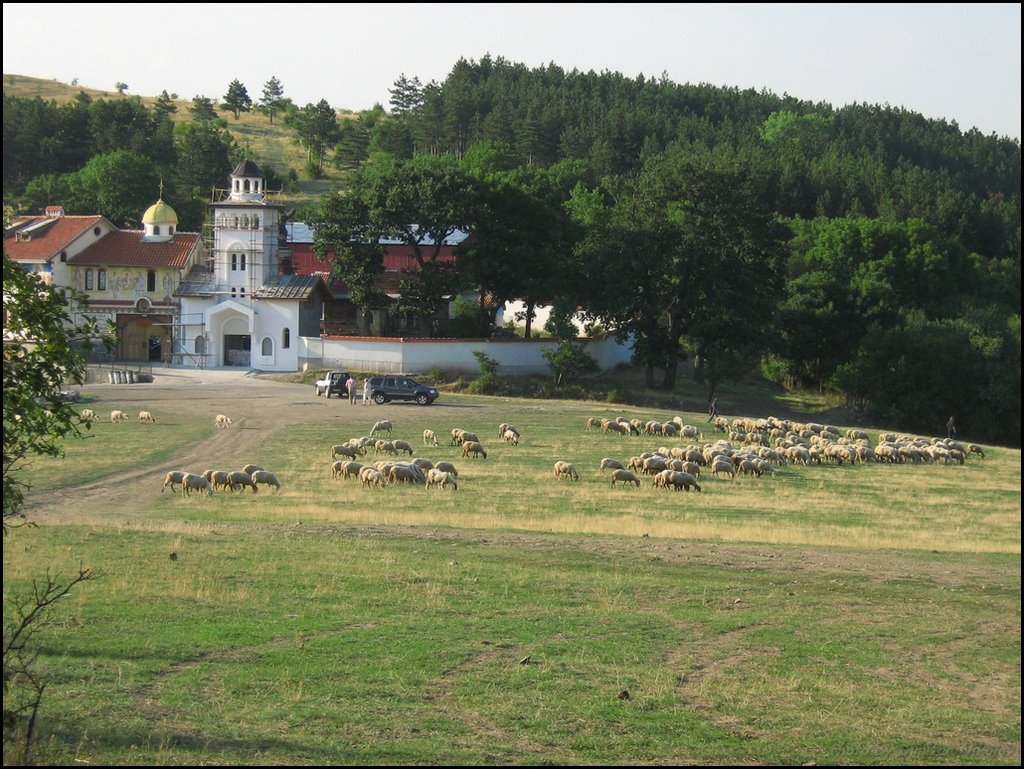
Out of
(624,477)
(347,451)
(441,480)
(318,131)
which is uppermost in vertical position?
(318,131)

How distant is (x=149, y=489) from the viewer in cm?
3381

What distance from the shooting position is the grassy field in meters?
13.4

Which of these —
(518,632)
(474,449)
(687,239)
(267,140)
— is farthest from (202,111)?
(518,632)

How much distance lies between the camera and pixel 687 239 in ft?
241

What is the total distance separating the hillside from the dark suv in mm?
78388

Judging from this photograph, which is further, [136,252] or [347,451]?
[136,252]

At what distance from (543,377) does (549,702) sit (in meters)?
57.7

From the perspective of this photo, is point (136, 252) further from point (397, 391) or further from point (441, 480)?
point (441, 480)

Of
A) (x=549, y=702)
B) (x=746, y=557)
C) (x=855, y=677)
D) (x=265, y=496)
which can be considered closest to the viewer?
(x=549, y=702)

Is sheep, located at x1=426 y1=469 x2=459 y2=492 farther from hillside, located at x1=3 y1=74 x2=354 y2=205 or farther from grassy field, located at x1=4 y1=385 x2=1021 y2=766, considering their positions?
hillside, located at x1=3 y1=74 x2=354 y2=205

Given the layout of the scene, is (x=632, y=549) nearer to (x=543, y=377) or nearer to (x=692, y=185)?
(x=543, y=377)

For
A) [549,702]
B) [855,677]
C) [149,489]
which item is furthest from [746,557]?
[149,489]

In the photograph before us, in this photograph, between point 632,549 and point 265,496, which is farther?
point 265,496

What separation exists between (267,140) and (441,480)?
481ft
